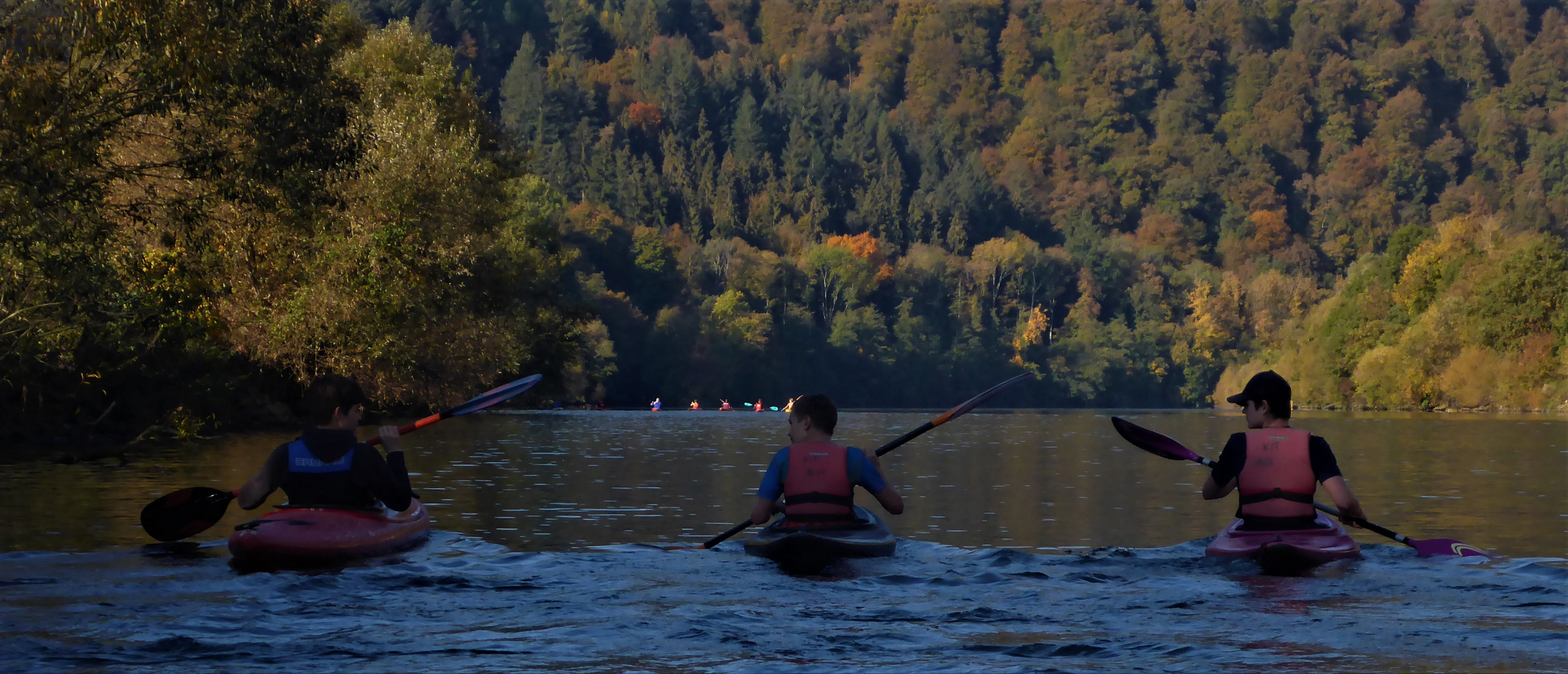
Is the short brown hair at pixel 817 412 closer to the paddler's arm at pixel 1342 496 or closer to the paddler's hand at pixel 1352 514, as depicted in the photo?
the paddler's arm at pixel 1342 496

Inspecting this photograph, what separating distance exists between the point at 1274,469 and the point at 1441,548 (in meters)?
2.20

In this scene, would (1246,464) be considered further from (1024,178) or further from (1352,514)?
(1024,178)

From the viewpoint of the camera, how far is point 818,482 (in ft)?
40.8

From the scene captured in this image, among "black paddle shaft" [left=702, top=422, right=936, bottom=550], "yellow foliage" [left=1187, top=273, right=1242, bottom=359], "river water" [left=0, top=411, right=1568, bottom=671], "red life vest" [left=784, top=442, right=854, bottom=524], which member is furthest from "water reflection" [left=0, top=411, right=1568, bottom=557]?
"yellow foliage" [left=1187, top=273, right=1242, bottom=359]

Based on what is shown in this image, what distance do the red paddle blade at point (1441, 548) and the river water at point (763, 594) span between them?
77mm

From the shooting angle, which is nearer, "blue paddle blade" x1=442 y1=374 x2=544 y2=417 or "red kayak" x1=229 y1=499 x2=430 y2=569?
"red kayak" x1=229 y1=499 x2=430 y2=569

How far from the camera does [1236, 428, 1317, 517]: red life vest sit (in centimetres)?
1212

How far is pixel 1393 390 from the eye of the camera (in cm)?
7550

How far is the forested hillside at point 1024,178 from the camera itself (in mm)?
112125

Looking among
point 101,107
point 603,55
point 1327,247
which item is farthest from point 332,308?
point 603,55

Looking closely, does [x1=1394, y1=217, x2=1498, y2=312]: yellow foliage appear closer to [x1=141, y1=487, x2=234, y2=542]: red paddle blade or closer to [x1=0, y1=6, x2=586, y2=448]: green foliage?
[x1=0, y1=6, x2=586, y2=448]: green foliage

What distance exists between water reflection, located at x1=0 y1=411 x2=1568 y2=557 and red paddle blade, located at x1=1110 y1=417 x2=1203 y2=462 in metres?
1.16

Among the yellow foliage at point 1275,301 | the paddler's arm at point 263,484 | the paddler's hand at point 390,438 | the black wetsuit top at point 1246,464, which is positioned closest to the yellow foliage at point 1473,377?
the yellow foliage at point 1275,301

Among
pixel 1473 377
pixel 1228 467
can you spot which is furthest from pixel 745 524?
pixel 1473 377
